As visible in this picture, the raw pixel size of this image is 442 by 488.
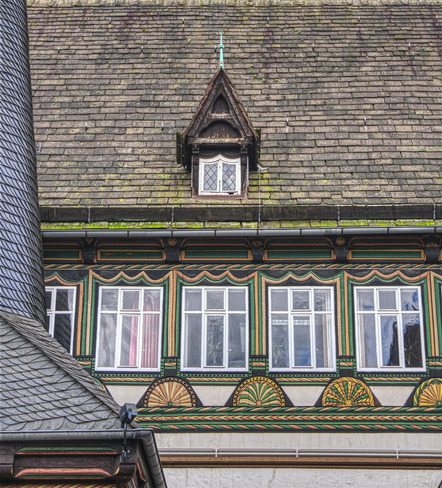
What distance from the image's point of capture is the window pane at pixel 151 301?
15.1 metres

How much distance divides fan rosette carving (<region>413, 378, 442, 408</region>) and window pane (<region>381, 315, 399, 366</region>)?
19.0 inches

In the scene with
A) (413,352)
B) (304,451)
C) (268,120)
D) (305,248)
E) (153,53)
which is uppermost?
(153,53)

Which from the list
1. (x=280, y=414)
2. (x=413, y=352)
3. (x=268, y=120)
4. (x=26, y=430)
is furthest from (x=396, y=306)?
(x=26, y=430)

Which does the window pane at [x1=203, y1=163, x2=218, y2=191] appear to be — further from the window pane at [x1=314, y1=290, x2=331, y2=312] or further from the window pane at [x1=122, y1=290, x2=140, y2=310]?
the window pane at [x1=314, y1=290, x2=331, y2=312]

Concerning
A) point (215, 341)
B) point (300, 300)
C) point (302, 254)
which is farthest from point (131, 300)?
point (302, 254)

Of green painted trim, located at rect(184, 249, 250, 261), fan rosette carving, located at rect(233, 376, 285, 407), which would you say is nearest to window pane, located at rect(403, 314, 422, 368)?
fan rosette carving, located at rect(233, 376, 285, 407)

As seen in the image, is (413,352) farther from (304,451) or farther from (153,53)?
(153,53)

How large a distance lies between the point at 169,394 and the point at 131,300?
1.49 meters

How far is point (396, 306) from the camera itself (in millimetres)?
15109

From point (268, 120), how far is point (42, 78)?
4.08 meters

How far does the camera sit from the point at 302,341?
14.9 m

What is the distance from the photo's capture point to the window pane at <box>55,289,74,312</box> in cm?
1517

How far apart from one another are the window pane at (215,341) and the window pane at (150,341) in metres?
0.68

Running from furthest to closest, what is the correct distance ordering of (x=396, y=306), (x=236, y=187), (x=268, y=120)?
1. (x=268, y=120)
2. (x=236, y=187)
3. (x=396, y=306)
